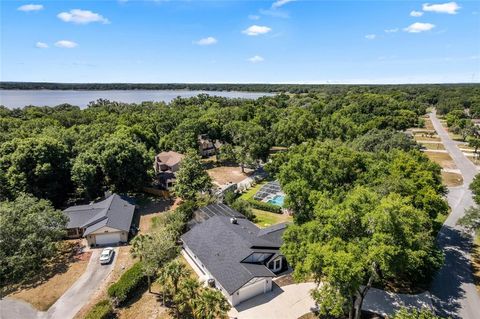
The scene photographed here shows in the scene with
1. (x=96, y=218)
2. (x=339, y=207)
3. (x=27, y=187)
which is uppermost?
(x=339, y=207)

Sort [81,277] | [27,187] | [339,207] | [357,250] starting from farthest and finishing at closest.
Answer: [27,187], [81,277], [339,207], [357,250]

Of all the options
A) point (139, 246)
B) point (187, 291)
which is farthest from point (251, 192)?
point (187, 291)

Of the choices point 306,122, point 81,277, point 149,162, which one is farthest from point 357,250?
point 306,122

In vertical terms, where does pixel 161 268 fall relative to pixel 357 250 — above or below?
below

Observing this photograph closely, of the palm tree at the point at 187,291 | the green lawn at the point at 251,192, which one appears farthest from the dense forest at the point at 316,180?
the palm tree at the point at 187,291

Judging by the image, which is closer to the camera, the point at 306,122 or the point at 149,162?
the point at 149,162

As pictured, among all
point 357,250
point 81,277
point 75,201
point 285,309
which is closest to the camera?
point 357,250

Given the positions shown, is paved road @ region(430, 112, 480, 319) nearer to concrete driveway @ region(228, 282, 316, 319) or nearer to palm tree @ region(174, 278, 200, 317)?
concrete driveway @ region(228, 282, 316, 319)

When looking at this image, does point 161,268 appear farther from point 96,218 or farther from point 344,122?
point 344,122

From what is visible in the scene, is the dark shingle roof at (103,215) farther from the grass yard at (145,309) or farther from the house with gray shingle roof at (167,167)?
the house with gray shingle roof at (167,167)
